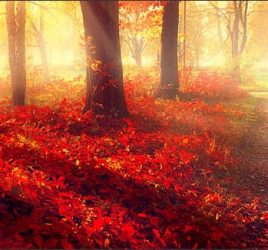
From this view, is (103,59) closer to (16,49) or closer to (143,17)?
(16,49)

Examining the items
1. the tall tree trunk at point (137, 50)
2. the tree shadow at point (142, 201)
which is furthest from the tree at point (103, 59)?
the tall tree trunk at point (137, 50)

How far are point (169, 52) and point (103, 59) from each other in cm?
640

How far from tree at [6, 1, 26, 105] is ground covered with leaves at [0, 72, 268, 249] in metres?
3.46

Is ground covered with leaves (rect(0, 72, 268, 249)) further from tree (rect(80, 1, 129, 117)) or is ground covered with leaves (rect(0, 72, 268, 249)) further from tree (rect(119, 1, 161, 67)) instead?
tree (rect(119, 1, 161, 67))

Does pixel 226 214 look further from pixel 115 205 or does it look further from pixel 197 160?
pixel 197 160

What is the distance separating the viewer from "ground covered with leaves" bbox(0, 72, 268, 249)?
4.72 m

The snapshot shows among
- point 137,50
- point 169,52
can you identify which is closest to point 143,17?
Answer: point 169,52

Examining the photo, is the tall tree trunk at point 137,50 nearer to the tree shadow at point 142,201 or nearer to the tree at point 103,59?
the tree at point 103,59

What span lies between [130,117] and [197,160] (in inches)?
118

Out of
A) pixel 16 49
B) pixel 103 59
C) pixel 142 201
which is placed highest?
pixel 16 49

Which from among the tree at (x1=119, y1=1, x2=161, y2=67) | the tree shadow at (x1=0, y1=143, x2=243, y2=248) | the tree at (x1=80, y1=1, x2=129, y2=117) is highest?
the tree at (x1=119, y1=1, x2=161, y2=67)

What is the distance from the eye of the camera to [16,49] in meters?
13.9

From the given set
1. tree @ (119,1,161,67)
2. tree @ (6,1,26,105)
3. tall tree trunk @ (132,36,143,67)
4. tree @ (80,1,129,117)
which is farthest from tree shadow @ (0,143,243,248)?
tall tree trunk @ (132,36,143,67)

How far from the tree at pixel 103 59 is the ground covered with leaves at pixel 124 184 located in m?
0.50
